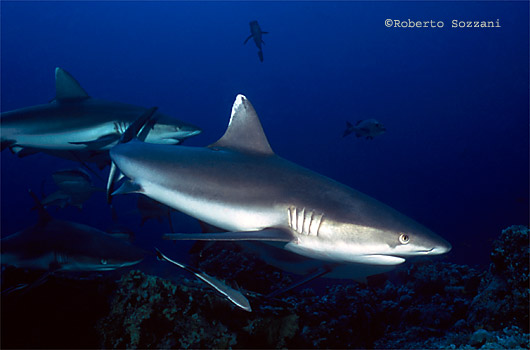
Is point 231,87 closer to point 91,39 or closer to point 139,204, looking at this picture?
point 91,39

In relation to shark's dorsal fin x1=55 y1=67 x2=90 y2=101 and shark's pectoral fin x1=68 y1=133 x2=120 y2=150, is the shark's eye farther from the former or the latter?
shark's dorsal fin x1=55 y1=67 x2=90 y2=101

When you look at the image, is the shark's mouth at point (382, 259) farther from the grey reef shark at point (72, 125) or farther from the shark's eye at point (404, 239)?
the grey reef shark at point (72, 125)

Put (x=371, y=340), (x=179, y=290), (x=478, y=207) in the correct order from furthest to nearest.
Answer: (x=478, y=207) < (x=371, y=340) < (x=179, y=290)

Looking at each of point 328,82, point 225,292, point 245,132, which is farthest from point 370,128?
point 328,82

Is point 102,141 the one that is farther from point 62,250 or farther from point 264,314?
point 264,314

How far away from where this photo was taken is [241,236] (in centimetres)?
253

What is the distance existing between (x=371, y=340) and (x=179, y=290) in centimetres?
388

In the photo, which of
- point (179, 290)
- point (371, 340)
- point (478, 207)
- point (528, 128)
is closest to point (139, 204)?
point (179, 290)

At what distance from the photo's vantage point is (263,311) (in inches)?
127

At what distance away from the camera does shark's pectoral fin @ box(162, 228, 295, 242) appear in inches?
98.1

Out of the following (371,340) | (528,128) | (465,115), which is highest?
Answer: (465,115)

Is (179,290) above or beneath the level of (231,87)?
beneath

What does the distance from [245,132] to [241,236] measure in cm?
140

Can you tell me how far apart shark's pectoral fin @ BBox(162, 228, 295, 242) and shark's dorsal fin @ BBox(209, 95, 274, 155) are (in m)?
1.07
